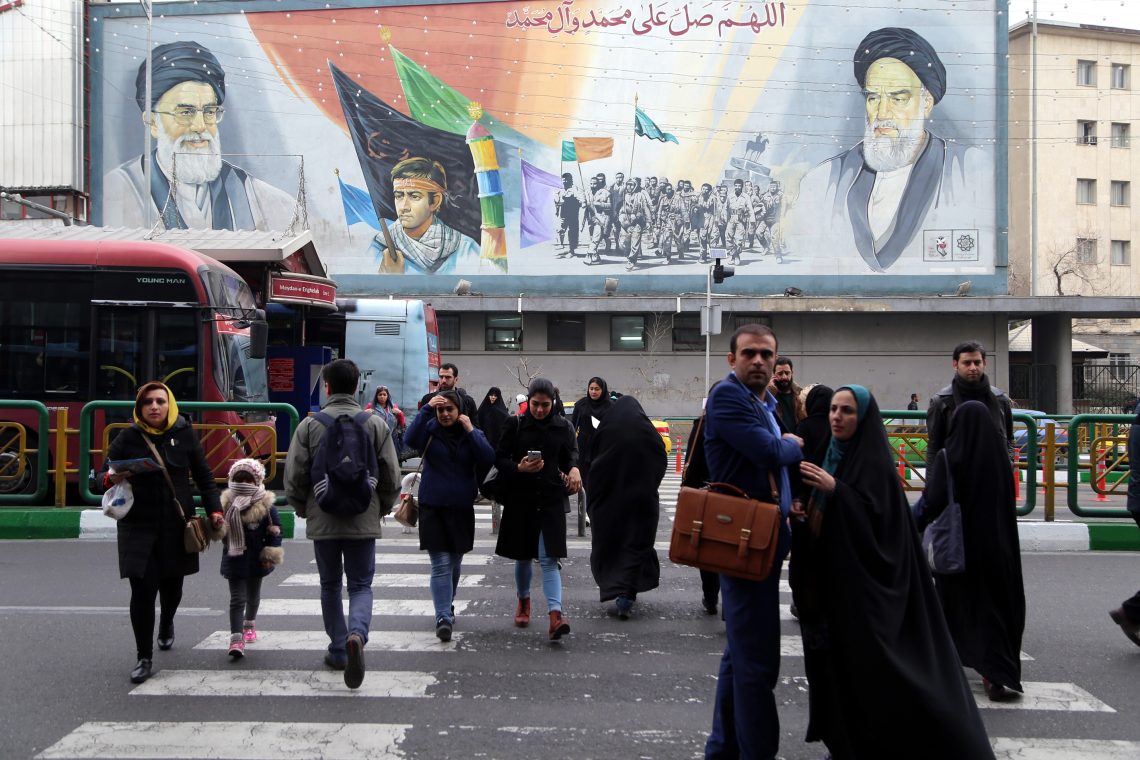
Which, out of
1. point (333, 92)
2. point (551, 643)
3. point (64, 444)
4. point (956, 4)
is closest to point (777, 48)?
point (956, 4)

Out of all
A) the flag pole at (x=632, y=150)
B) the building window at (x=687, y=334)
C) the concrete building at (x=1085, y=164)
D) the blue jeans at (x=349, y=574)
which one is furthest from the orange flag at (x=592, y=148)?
the blue jeans at (x=349, y=574)

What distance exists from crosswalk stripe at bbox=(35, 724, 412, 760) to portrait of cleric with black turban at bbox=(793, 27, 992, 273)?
3526 cm

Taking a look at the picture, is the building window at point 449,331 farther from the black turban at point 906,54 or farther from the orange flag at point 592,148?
the black turban at point 906,54

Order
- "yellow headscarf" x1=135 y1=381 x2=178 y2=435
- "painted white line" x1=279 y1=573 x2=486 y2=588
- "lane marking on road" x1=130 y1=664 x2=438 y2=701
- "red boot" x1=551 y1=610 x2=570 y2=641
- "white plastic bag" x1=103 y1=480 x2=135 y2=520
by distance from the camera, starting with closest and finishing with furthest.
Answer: "lane marking on road" x1=130 y1=664 x2=438 y2=701
"white plastic bag" x1=103 y1=480 x2=135 y2=520
"yellow headscarf" x1=135 y1=381 x2=178 y2=435
"red boot" x1=551 y1=610 x2=570 y2=641
"painted white line" x1=279 y1=573 x2=486 y2=588

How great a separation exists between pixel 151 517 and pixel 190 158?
36538 millimetres

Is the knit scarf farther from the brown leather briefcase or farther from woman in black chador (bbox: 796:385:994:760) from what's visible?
woman in black chador (bbox: 796:385:994:760)

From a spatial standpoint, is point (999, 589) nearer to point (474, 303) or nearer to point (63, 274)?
point (63, 274)

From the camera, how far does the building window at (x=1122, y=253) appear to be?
51.7 m

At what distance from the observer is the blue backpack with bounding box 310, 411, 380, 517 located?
5.74m

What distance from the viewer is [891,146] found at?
3828 cm

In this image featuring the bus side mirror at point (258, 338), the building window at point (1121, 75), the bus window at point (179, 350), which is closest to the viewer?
the bus window at point (179, 350)

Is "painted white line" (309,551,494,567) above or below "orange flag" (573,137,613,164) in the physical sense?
below

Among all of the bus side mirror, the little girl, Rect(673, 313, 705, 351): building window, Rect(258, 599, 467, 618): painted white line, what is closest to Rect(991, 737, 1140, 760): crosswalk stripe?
Rect(258, 599, 467, 618): painted white line

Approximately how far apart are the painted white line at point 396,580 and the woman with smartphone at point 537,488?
5.64 ft
